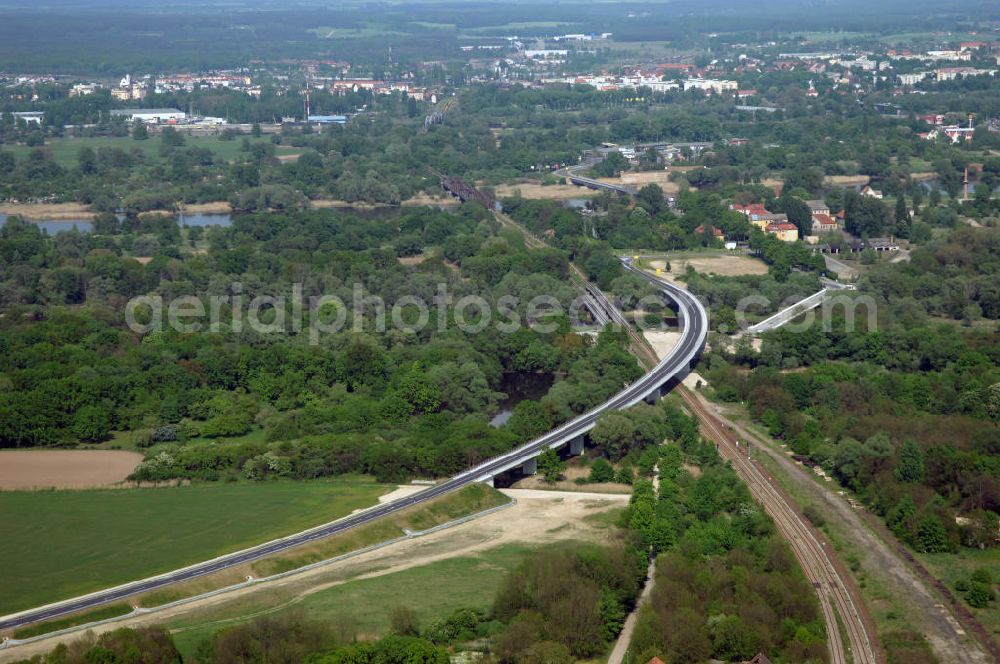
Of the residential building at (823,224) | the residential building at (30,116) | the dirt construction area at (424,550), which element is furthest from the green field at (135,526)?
the residential building at (30,116)

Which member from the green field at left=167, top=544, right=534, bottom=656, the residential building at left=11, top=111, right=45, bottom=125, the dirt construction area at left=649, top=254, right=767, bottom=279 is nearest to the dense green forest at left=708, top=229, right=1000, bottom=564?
the dirt construction area at left=649, top=254, right=767, bottom=279

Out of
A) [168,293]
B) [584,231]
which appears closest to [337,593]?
[168,293]

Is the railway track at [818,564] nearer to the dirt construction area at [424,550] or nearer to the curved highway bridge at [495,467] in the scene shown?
the curved highway bridge at [495,467]

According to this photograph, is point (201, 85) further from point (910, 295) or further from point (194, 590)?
point (194, 590)

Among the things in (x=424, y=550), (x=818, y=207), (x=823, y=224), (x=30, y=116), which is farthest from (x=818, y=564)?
(x=30, y=116)

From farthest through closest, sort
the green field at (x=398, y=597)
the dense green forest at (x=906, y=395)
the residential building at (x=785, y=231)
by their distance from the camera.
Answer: the residential building at (x=785, y=231) → the dense green forest at (x=906, y=395) → the green field at (x=398, y=597)

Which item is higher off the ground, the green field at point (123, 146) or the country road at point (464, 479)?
the country road at point (464, 479)
